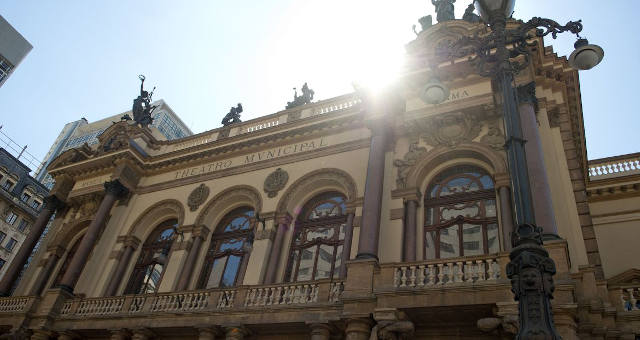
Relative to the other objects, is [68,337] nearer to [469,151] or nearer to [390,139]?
[390,139]

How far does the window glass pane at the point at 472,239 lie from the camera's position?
46.8 feet

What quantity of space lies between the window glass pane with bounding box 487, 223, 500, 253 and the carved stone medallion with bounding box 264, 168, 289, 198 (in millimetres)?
7918

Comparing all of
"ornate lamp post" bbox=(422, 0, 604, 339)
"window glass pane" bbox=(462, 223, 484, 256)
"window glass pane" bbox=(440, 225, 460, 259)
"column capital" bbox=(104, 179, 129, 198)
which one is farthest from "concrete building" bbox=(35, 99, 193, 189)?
"ornate lamp post" bbox=(422, 0, 604, 339)

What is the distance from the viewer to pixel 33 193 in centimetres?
5356

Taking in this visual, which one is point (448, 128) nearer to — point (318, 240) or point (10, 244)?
point (318, 240)

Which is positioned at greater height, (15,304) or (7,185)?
(7,185)

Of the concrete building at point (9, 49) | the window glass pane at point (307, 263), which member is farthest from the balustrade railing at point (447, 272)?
the concrete building at point (9, 49)

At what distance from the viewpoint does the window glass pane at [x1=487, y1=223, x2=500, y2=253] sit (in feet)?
45.8

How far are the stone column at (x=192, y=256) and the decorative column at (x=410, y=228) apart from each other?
846 centimetres

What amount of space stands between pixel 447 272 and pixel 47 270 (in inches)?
738

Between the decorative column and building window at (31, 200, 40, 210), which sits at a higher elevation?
building window at (31, 200, 40, 210)

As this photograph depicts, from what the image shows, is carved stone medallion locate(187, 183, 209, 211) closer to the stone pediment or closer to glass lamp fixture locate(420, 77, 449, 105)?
glass lamp fixture locate(420, 77, 449, 105)

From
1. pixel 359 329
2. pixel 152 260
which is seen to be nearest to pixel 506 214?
pixel 359 329

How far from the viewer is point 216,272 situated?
61.5 ft
